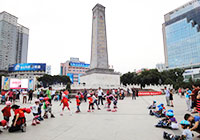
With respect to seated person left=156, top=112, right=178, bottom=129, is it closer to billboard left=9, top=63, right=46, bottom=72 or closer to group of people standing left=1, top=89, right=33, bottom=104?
group of people standing left=1, top=89, right=33, bottom=104

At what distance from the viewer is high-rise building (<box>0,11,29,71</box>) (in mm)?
88062

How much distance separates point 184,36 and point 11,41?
108 meters

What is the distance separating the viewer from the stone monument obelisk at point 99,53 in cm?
3284

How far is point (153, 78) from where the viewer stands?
1977 inches

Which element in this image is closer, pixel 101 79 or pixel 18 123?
pixel 18 123

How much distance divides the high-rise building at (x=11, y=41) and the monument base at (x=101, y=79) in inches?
3075

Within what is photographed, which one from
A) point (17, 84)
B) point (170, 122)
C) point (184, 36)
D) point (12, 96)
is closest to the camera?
point (170, 122)

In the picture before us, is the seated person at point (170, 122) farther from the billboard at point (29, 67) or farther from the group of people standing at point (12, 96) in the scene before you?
the billboard at point (29, 67)

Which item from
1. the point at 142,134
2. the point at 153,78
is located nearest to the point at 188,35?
the point at 153,78

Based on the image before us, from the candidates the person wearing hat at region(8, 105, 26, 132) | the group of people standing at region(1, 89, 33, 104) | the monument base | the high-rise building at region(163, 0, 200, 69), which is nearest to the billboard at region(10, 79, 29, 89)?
the group of people standing at region(1, 89, 33, 104)

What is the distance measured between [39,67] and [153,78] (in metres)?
55.2

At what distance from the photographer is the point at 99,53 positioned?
108ft

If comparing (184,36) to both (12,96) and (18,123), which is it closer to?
(12,96)

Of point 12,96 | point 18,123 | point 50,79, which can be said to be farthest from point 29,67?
point 18,123
